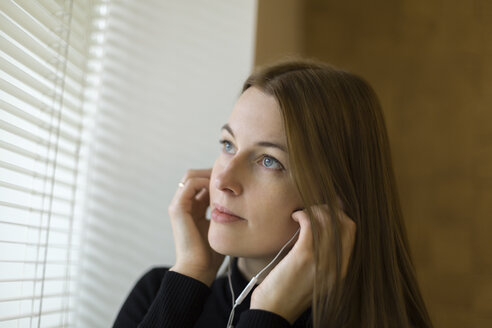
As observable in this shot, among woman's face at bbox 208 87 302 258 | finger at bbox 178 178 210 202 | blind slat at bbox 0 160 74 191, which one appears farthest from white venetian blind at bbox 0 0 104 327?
woman's face at bbox 208 87 302 258

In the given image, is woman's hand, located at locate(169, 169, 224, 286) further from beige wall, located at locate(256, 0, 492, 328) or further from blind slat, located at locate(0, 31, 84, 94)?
beige wall, located at locate(256, 0, 492, 328)

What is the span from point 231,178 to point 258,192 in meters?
0.08

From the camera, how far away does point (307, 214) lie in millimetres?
1031

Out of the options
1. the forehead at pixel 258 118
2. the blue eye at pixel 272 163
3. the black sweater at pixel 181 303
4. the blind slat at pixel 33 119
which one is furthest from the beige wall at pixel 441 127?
the black sweater at pixel 181 303

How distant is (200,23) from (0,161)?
2.77 ft

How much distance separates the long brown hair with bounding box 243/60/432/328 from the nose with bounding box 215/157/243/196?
0.47ft

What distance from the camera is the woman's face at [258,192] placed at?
3.45 ft

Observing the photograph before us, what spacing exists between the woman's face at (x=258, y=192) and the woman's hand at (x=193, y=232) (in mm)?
177

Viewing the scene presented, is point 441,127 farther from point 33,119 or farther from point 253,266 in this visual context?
point 33,119

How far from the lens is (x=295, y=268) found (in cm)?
99

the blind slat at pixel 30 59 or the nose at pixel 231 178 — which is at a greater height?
the blind slat at pixel 30 59

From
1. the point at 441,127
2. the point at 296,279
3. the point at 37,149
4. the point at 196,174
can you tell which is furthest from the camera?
the point at 441,127

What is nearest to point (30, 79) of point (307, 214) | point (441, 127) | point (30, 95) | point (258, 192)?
point (30, 95)

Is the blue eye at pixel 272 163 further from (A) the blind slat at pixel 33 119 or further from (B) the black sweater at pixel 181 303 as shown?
(A) the blind slat at pixel 33 119
